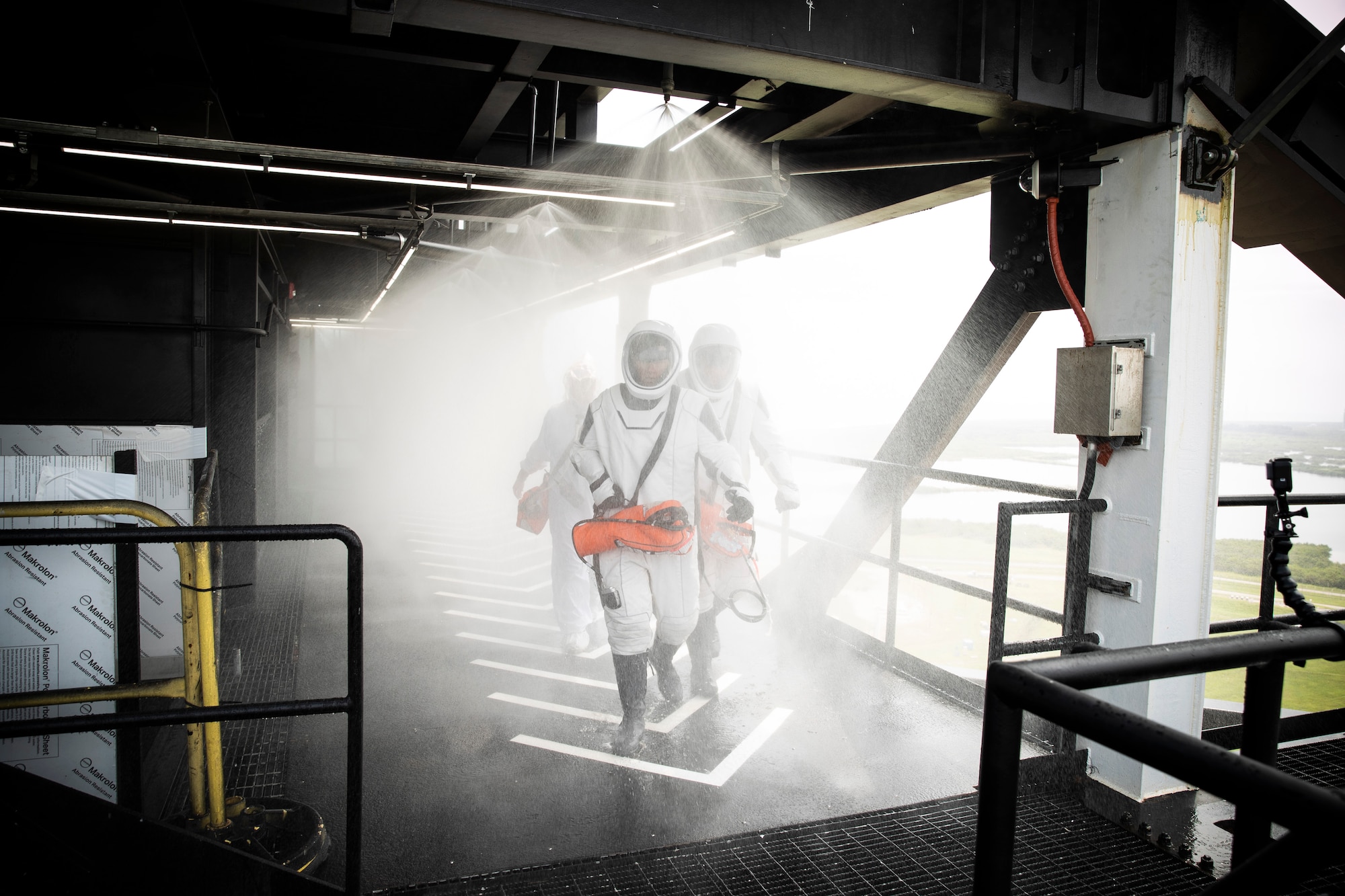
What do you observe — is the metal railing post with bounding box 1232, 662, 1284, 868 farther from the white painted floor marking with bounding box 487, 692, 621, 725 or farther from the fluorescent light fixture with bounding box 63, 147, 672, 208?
the fluorescent light fixture with bounding box 63, 147, 672, 208

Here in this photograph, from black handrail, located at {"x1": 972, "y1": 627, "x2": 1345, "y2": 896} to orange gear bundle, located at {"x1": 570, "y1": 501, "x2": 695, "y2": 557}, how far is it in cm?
290

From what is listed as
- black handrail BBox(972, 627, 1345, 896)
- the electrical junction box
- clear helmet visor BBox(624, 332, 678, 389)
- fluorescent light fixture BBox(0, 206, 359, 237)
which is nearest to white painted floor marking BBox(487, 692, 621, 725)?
clear helmet visor BBox(624, 332, 678, 389)

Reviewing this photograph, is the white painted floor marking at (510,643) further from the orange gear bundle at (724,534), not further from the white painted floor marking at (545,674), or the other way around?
the orange gear bundle at (724,534)

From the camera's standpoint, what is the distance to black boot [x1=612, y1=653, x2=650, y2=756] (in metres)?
4.27

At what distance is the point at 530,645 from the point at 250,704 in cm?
387

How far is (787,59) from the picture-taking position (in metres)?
3.09

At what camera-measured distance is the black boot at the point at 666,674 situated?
15.7 ft

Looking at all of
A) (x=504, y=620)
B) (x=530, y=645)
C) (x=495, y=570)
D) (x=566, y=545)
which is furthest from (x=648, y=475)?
(x=495, y=570)

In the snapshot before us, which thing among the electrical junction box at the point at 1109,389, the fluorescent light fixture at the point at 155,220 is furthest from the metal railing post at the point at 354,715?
the fluorescent light fixture at the point at 155,220

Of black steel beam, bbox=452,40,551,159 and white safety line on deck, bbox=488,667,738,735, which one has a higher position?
black steel beam, bbox=452,40,551,159

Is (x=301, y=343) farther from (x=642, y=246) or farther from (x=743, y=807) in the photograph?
(x=743, y=807)

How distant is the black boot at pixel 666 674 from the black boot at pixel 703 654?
0.20m

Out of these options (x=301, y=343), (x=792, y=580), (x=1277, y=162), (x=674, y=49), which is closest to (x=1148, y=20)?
(x=1277, y=162)

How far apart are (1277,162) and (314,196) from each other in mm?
7258
